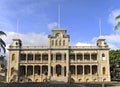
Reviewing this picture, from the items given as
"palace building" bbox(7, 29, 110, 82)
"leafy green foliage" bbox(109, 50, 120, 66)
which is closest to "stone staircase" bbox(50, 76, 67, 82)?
"palace building" bbox(7, 29, 110, 82)

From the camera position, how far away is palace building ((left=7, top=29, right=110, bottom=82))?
2921 inches

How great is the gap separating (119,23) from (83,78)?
44.6 metres

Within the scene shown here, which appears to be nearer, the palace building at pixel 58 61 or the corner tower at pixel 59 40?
the palace building at pixel 58 61

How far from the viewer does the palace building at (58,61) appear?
74.2 meters

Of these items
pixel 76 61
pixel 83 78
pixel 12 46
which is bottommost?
pixel 83 78

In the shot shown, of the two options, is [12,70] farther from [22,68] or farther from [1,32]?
[1,32]

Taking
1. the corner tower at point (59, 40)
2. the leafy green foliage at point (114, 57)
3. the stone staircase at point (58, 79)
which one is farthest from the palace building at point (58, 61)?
the leafy green foliage at point (114, 57)

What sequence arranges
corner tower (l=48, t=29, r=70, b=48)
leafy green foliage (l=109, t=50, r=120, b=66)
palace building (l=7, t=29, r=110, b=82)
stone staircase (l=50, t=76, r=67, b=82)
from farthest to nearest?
leafy green foliage (l=109, t=50, r=120, b=66)
corner tower (l=48, t=29, r=70, b=48)
palace building (l=7, t=29, r=110, b=82)
stone staircase (l=50, t=76, r=67, b=82)

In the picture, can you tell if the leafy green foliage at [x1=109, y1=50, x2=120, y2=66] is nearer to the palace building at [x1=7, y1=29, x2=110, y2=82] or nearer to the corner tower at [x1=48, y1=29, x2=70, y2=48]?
the palace building at [x1=7, y1=29, x2=110, y2=82]

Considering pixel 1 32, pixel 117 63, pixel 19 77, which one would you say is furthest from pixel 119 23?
pixel 117 63

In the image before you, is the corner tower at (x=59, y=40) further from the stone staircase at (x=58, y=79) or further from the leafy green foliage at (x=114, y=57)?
the leafy green foliage at (x=114, y=57)

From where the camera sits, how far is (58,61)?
245ft

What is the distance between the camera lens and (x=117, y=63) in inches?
3319

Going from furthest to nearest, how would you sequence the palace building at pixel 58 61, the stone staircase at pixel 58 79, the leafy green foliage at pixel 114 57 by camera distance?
1. the leafy green foliage at pixel 114 57
2. the palace building at pixel 58 61
3. the stone staircase at pixel 58 79
